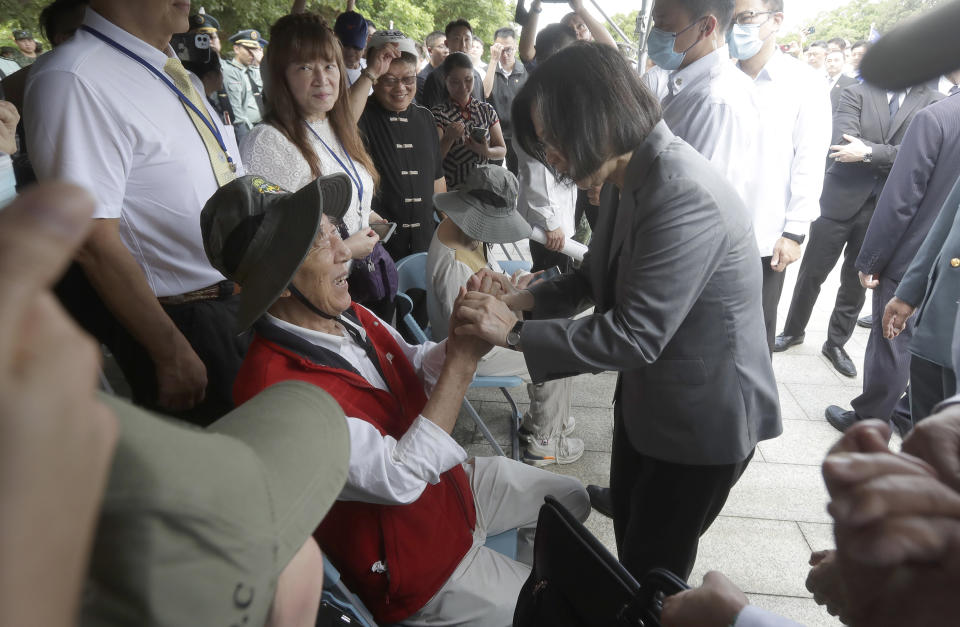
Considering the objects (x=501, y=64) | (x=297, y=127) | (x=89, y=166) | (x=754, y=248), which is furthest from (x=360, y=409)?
(x=501, y=64)

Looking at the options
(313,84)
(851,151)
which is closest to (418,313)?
(313,84)

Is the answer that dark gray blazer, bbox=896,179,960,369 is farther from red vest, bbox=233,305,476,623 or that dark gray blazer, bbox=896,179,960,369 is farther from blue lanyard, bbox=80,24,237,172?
blue lanyard, bbox=80,24,237,172

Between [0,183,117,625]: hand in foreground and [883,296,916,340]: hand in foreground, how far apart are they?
9.77 feet

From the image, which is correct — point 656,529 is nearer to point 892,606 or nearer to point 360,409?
point 360,409

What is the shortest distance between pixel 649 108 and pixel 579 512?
1351 millimetres

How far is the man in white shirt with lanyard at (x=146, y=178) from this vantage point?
1.65m

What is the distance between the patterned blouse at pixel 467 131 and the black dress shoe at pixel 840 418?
327 cm

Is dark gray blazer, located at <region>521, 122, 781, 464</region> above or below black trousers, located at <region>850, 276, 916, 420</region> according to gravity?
above

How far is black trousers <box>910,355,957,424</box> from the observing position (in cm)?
236

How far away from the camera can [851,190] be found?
4250 millimetres

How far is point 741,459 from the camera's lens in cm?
171

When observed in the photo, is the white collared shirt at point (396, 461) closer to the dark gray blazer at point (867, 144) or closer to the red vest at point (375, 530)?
the red vest at point (375, 530)

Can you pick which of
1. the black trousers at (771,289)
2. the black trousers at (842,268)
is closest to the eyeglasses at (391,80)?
the black trousers at (771,289)

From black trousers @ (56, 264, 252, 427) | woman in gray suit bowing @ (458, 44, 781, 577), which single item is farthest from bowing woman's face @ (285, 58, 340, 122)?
woman in gray suit bowing @ (458, 44, 781, 577)
